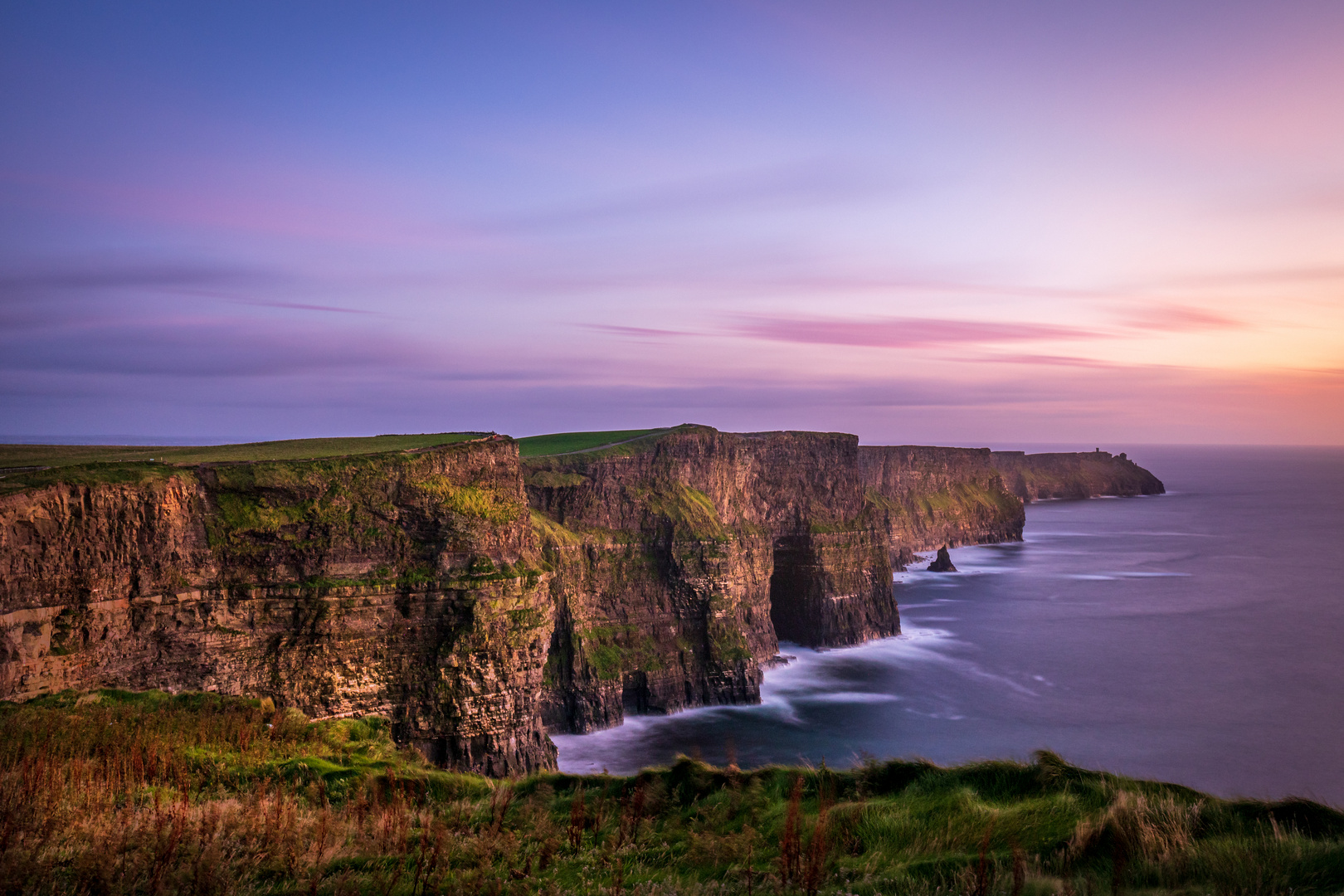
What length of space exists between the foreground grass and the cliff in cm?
1248

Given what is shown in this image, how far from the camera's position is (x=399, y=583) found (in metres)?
34.8

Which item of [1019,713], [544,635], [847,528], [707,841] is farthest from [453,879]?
[847,528]

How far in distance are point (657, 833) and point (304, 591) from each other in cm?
2479

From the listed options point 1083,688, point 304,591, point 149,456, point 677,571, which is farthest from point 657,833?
point 1083,688

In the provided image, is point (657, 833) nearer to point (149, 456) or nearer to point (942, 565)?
point (149, 456)

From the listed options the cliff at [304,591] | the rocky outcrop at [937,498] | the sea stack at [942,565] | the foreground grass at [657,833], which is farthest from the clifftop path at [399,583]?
the rocky outcrop at [937,498]

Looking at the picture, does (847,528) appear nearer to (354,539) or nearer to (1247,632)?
(1247,632)

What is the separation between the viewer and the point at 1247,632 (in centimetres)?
7988

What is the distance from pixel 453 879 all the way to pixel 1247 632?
302 feet

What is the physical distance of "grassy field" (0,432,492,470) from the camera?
109 ft

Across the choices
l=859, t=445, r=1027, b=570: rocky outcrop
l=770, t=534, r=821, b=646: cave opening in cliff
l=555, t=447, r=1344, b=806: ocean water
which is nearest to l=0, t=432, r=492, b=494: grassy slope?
l=555, t=447, r=1344, b=806: ocean water

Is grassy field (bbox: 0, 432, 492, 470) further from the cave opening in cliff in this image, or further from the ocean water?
Result: the cave opening in cliff

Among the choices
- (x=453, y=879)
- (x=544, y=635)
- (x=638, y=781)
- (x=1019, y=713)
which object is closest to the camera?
(x=453, y=879)

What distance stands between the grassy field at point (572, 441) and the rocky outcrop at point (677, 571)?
5.79 metres
